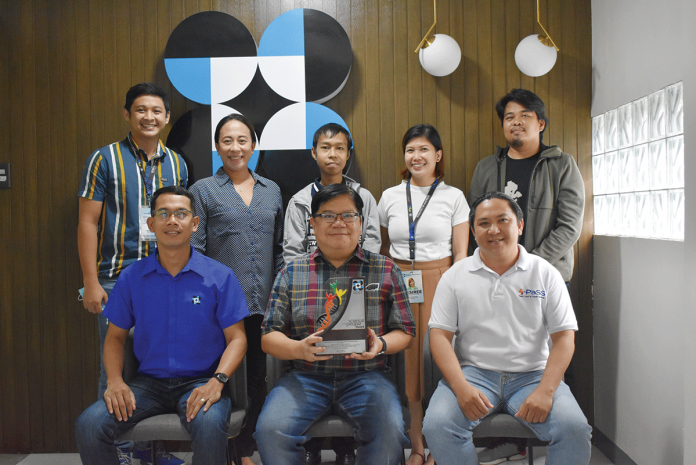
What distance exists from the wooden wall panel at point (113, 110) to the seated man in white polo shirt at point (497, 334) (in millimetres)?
1054

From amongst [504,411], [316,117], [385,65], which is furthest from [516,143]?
[504,411]

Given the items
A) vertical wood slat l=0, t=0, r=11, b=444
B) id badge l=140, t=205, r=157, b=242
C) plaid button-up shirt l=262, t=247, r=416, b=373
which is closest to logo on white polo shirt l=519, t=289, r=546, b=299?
plaid button-up shirt l=262, t=247, r=416, b=373

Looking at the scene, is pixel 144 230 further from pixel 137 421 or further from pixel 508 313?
pixel 508 313

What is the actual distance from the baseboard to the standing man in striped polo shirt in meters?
2.80

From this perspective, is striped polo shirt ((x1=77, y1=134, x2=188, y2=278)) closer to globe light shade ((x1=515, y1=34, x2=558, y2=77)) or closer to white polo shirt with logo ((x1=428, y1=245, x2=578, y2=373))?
white polo shirt with logo ((x1=428, y1=245, x2=578, y2=373))

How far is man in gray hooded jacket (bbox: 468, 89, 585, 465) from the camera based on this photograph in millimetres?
2471

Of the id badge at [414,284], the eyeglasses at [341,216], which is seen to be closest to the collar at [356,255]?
the eyeglasses at [341,216]

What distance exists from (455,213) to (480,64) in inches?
40.0

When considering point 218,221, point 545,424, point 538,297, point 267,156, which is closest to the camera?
point 545,424

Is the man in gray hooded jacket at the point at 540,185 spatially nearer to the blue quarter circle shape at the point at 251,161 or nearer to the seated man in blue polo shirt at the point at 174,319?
the blue quarter circle shape at the point at 251,161

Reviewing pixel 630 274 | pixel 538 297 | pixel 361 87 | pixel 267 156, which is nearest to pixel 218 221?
pixel 267 156

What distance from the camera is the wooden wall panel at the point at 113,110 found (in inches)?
112

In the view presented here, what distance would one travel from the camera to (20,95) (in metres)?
2.90

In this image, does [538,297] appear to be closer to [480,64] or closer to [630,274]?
[630,274]
